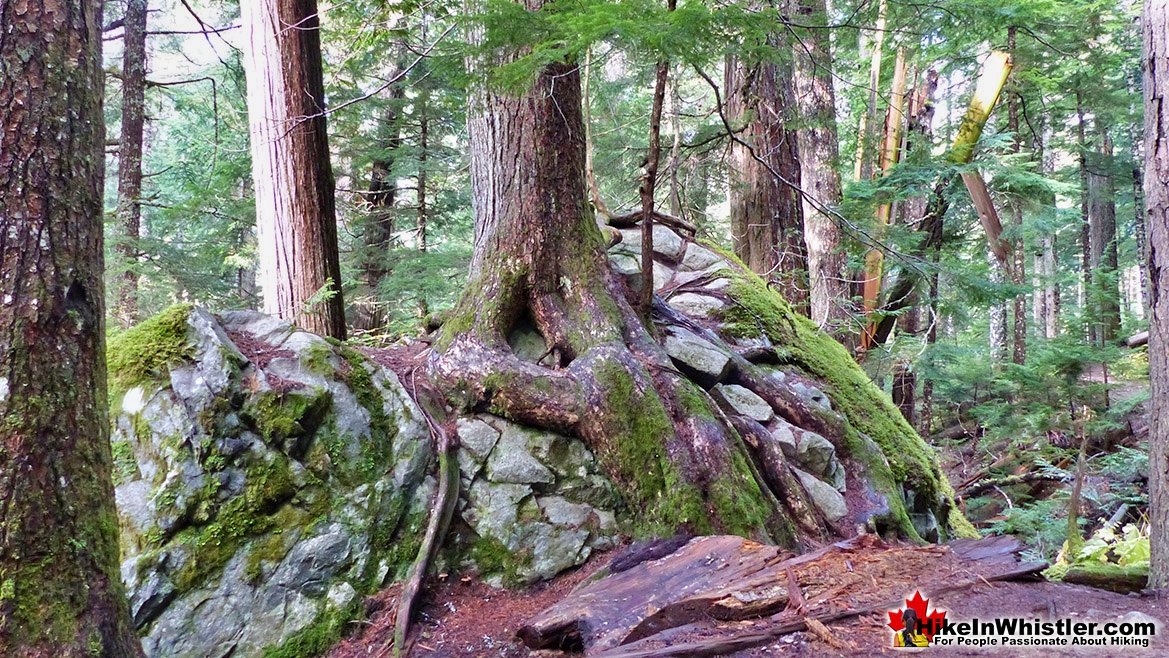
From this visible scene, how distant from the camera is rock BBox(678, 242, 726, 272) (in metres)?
7.00

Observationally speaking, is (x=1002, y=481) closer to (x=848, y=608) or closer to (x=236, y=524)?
(x=848, y=608)

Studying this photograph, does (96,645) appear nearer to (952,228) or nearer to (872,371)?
(872,371)

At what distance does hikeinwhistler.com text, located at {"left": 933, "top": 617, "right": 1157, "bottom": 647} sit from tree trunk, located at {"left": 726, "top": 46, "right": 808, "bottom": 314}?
5.12 m

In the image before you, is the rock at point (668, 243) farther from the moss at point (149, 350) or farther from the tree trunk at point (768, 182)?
the moss at point (149, 350)

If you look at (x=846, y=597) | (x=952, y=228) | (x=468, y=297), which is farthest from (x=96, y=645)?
(x=952, y=228)

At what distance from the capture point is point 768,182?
7512mm

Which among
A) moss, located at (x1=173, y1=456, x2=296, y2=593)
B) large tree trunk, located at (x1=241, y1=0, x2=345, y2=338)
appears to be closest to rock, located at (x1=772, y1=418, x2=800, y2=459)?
moss, located at (x1=173, y1=456, x2=296, y2=593)

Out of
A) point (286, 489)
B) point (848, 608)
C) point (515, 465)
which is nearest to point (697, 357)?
point (515, 465)

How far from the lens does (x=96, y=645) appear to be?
2.03m

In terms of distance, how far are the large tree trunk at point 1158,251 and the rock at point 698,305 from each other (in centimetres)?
358

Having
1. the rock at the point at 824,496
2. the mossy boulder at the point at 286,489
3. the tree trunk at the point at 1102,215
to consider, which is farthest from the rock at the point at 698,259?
the tree trunk at the point at 1102,215

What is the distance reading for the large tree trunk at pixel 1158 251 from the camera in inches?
113

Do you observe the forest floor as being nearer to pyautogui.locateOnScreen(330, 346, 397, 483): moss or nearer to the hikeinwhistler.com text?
the hikeinwhistler.com text

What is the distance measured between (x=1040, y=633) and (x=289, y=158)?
591 cm
